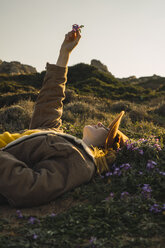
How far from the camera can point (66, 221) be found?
2439 mm

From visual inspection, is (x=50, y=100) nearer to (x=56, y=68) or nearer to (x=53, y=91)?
(x=53, y=91)

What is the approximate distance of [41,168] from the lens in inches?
119

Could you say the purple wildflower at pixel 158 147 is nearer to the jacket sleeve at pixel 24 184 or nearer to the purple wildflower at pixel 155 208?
the purple wildflower at pixel 155 208

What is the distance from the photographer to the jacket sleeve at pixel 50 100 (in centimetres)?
439

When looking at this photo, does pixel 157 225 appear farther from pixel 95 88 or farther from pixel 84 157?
pixel 95 88

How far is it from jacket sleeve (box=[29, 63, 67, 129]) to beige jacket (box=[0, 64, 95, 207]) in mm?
1087

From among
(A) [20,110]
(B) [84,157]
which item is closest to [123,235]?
(B) [84,157]

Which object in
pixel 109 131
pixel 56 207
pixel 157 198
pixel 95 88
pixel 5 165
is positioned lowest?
pixel 56 207

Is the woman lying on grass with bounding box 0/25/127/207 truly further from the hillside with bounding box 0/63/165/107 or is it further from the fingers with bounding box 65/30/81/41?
the hillside with bounding box 0/63/165/107

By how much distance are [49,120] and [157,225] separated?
8.35ft

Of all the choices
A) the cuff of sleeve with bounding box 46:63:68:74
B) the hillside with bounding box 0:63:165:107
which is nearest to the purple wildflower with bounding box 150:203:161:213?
the cuff of sleeve with bounding box 46:63:68:74

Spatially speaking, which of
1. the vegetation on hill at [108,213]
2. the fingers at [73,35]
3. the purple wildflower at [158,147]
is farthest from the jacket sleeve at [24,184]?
the fingers at [73,35]

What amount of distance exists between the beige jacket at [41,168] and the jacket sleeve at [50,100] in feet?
3.56

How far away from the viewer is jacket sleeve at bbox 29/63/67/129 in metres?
4.39
